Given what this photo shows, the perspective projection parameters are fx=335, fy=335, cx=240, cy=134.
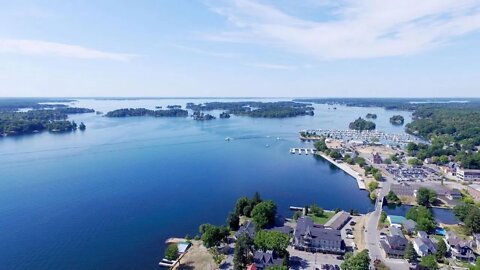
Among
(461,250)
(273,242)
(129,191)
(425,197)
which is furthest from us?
(129,191)

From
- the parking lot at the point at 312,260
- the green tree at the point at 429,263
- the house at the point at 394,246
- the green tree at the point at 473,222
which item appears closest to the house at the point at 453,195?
the green tree at the point at 473,222

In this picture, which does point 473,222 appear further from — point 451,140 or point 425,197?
point 451,140

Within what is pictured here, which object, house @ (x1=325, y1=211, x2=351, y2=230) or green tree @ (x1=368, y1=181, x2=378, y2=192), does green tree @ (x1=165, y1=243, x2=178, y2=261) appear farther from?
green tree @ (x1=368, y1=181, x2=378, y2=192)

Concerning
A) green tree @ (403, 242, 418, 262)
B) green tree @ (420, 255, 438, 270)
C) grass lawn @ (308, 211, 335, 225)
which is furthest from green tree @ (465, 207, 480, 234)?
grass lawn @ (308, 211, 335, 225)

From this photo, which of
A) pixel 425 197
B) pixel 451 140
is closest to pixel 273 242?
pixel 425 197

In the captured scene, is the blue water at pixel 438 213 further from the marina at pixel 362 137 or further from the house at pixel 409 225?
the marina at pixel 362 137

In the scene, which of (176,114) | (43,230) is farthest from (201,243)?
(176,114)
